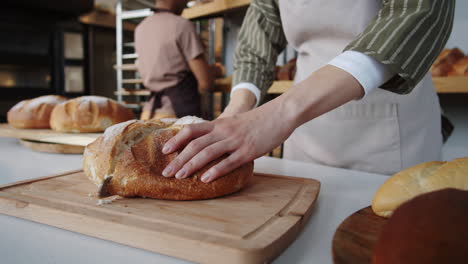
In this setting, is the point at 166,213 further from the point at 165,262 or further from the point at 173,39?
the point at 173,39

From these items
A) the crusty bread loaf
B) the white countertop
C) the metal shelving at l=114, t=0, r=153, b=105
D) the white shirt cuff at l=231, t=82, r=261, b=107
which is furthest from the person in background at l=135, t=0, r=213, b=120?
the white countertop

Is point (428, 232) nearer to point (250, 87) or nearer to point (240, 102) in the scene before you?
point (240, 102)


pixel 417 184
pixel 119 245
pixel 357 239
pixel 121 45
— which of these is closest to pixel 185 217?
pixel 119 245

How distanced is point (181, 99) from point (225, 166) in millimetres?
1836

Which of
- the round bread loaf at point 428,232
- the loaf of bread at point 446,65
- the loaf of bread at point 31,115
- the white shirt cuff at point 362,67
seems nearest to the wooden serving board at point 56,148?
the loaf of bread at point 31,115

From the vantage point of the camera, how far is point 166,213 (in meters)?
0.55

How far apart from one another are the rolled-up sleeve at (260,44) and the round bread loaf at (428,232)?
37.6 inches

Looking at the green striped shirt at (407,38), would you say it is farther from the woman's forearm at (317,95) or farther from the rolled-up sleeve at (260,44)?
the rolled-up sleeve at (260,44)

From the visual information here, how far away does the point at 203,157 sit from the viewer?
24.9 inches

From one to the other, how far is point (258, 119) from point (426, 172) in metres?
0.31

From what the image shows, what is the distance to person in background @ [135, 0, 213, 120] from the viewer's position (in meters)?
2.27

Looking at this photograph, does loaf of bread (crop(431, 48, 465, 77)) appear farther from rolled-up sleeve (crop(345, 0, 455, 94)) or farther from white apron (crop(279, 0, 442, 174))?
rolled-up sleeve (crop(345, 0, 455, 94))

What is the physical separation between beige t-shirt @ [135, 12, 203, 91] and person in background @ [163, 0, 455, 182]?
1.03 m

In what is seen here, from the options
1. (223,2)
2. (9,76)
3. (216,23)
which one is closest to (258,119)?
(223,2)
